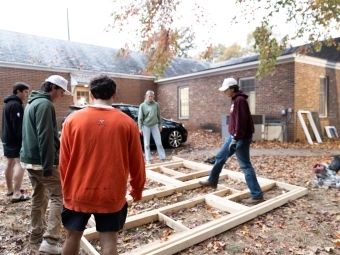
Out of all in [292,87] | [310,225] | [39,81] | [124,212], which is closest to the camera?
[124,212]

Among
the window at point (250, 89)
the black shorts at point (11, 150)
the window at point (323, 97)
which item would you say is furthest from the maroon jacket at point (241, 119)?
the window at point (323, 97)

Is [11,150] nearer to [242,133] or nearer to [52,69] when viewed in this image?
[242,133]

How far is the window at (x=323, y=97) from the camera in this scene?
484 inches

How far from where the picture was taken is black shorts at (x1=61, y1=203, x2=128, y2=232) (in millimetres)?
1763

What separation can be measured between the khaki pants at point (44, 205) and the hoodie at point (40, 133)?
18cm

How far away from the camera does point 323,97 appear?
40.8 feet

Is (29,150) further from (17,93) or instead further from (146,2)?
(146,2)

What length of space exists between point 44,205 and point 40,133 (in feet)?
3.04

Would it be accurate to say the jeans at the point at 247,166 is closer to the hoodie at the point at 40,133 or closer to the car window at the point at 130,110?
the hoodie at the point at 40,133

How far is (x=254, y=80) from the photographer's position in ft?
39.8

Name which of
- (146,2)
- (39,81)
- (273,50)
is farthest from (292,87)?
(39,81)

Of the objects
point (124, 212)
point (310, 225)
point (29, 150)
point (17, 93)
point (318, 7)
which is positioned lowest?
point (310, 225)

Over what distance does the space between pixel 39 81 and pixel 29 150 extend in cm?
1215

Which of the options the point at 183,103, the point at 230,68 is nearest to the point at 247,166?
the point at 230,68
